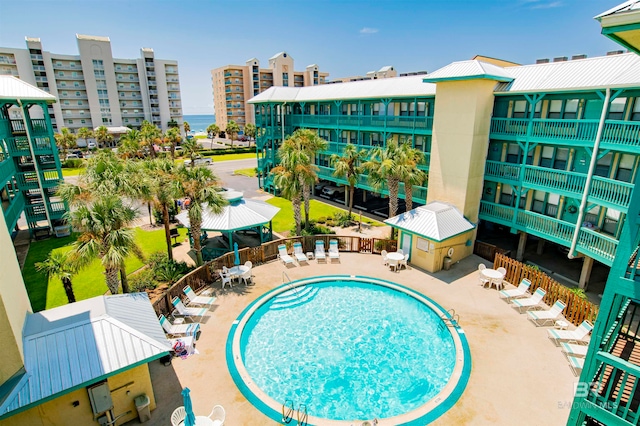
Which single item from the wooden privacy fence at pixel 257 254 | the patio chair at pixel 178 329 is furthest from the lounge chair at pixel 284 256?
the patio chair at pixel 178 329

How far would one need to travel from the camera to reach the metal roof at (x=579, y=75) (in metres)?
16.5

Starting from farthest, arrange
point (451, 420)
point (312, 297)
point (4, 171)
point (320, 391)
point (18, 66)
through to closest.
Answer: point (18, 66), point (4, 171), point (312, 297), point (320, 391), point (451, 420)

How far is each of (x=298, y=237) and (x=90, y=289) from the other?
12646mm

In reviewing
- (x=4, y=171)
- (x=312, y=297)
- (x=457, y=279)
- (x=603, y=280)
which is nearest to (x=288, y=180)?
(x=312, y=297)

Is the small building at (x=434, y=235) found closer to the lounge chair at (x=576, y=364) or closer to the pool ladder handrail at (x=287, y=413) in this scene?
the lounge chair at (x=576, y=364)

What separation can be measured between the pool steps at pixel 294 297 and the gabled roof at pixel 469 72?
15529 millimetres

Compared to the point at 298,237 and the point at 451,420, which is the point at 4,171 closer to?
the point at 298,237

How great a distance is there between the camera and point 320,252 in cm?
2311

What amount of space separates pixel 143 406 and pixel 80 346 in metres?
2.73

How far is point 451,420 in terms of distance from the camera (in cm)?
1099

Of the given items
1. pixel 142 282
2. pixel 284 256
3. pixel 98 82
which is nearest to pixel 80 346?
pixel 142 282

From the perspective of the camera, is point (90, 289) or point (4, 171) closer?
point (90, 289)

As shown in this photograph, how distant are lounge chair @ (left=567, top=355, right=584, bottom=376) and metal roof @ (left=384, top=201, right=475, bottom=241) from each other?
27.2 ft

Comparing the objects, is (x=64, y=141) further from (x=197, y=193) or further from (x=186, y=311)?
(x=186, y=311)
